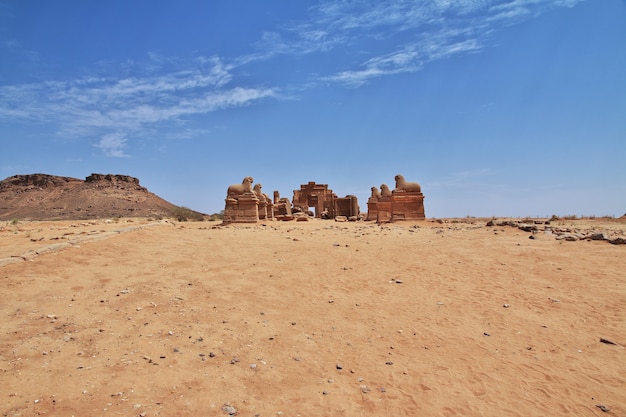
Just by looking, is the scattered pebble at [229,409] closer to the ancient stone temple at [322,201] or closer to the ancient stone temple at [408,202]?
the ancient stone temple at [408,202]

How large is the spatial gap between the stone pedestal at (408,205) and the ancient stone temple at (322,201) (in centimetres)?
1322

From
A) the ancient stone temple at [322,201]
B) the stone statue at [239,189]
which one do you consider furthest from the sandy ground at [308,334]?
the ancient stone temple at [322,201]

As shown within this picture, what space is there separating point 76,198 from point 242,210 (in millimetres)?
44310

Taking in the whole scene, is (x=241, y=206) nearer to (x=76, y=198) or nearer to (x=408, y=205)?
(x=408, y=205)

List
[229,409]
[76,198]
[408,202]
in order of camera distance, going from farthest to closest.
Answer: [76,198]
[408,202]
[229,409]

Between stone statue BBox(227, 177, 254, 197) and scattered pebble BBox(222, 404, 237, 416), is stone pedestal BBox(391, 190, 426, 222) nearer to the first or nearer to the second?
stone statue BBox(227, 177, 254, 197)

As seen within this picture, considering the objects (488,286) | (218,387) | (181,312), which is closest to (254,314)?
(181,312)

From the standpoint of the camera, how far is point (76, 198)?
50.9 m

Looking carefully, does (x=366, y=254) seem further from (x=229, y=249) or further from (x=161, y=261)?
(x=161, y=261)

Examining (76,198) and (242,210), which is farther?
(76,198)

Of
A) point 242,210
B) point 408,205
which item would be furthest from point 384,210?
point 242,210

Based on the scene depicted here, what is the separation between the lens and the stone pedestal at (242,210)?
19.2 m

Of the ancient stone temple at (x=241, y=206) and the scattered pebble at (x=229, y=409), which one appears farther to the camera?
the ancient stone temple at (x=241, y=206)

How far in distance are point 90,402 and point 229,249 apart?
6.80 m
